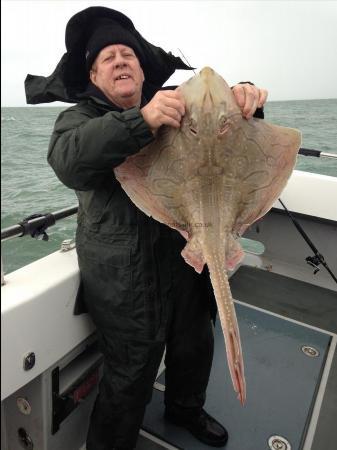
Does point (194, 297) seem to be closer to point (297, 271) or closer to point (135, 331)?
point (135, 331)

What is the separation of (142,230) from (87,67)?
979mm

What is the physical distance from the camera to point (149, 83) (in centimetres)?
246

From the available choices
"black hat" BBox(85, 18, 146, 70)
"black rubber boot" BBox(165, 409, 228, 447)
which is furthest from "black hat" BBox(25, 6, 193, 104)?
"black rubber boot" BBox(165, 409, 228, 447)

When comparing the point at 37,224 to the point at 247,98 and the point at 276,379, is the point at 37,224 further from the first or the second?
the point at 276,379

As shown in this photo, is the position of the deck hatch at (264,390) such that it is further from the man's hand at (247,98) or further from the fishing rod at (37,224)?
the man's hand at (247,98)

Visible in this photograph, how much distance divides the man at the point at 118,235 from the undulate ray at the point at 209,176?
100mm

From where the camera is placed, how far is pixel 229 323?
62.0 inches

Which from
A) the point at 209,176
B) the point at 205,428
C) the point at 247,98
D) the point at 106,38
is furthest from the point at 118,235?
the point at 205,428

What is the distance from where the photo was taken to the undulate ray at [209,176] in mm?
1670

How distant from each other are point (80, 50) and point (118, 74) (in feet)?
1.10

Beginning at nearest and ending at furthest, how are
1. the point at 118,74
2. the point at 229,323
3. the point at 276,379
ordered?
the point at 229,323 < the point at 118,74 < the point at 276,379

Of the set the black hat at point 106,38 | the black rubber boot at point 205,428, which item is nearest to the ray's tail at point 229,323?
the black rubber boot at point 205,428

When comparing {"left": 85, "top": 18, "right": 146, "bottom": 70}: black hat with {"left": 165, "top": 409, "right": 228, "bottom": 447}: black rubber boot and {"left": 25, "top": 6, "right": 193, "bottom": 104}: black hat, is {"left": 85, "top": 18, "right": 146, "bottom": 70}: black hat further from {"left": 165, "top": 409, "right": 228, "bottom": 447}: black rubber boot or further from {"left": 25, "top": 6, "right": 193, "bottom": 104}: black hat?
{"left": 165, "top": 409, "right": 228, "bottom": 447}: black rubber boot

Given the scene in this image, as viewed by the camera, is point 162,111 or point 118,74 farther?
point 118,74
